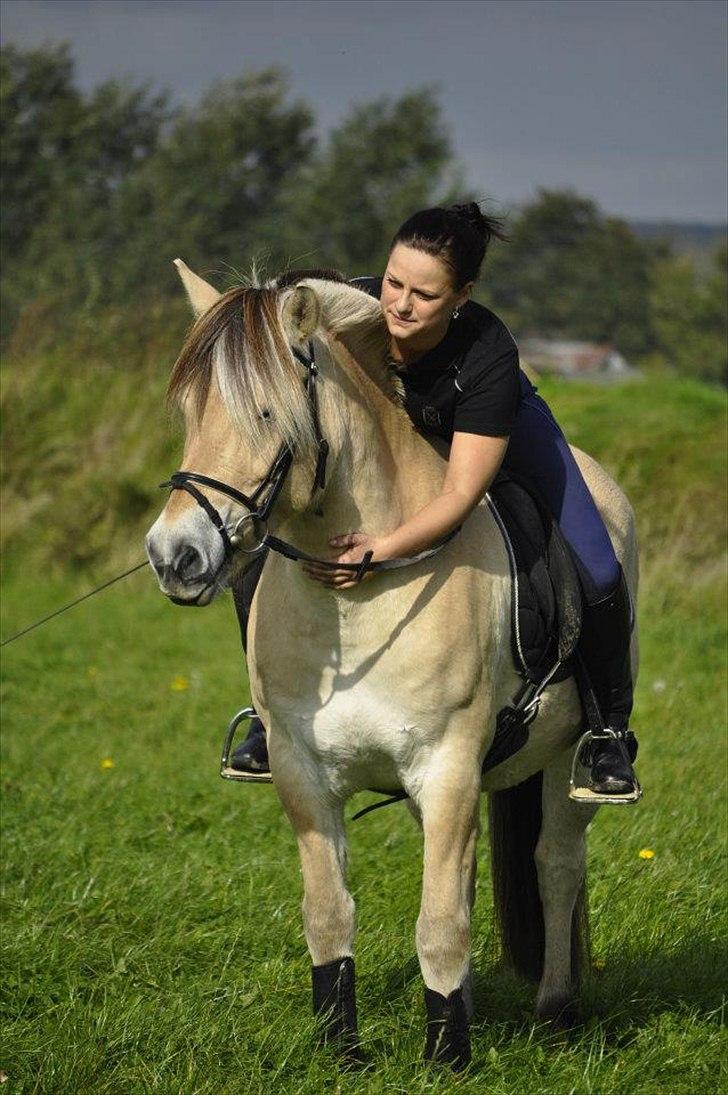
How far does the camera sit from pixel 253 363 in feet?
11.5

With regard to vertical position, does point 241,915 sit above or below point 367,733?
below

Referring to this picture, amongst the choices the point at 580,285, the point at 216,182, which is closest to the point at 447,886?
the point at 216,182

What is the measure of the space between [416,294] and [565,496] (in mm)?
973

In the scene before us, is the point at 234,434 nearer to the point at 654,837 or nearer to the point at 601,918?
the point at 601,918

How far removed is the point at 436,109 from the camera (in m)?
28.1

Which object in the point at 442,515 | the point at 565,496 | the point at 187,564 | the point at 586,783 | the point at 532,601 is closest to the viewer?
the point at 187,564

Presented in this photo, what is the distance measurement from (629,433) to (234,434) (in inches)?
408

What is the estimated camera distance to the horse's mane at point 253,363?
3.48 metres

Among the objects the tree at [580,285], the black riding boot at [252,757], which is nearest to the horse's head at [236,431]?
the black riding boot at [252,757]

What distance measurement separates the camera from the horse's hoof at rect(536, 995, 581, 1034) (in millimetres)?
4914

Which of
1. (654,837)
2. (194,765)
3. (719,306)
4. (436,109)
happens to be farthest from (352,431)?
(719,306)

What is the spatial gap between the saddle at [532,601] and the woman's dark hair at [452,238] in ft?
2.44

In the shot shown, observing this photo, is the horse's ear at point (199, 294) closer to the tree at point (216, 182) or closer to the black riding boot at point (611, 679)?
the black riding boot at point (611, 679)

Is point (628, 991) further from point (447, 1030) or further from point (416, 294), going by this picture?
point (416, 294)
